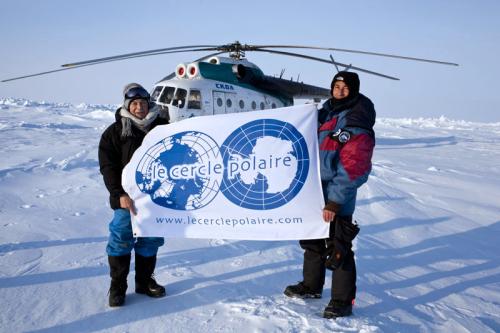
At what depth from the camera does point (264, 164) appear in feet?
8.69

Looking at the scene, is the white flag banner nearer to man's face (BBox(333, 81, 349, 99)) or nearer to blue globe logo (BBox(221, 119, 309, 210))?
blue globe logo (BBox(221, 119, 309, 210))

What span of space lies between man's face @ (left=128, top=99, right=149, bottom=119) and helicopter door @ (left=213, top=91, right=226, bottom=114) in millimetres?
6536

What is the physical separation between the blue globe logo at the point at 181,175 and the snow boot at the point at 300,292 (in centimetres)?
95

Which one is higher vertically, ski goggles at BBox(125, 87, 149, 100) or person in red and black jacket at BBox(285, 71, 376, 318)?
ski goggles at BBox(125, 87, 149, 100)

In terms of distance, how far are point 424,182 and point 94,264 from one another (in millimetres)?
7949

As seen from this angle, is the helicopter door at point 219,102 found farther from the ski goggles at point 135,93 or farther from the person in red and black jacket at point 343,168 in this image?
the person in red and black jacket at point 343,168

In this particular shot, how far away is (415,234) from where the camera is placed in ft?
15.7

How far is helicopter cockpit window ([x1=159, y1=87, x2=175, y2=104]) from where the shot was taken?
878cm

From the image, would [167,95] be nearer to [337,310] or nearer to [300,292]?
[300,292]

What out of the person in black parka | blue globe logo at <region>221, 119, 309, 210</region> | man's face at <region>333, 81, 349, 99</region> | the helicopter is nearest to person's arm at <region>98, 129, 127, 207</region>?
the person in black parka

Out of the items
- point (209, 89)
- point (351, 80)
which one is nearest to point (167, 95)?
point (209, 89)

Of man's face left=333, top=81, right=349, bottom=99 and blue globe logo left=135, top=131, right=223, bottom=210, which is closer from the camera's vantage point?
man's face left=333, top=81, right=349, bottom=99

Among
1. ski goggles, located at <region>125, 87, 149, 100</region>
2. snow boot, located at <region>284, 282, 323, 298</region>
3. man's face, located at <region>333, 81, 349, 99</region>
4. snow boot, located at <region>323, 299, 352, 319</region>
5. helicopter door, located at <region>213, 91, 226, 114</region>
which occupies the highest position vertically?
helicopter door, located at <region>213, 91, 226, 114</region>

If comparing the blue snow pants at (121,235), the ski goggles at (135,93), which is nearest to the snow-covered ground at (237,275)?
the blue snow pants at (121,235)
